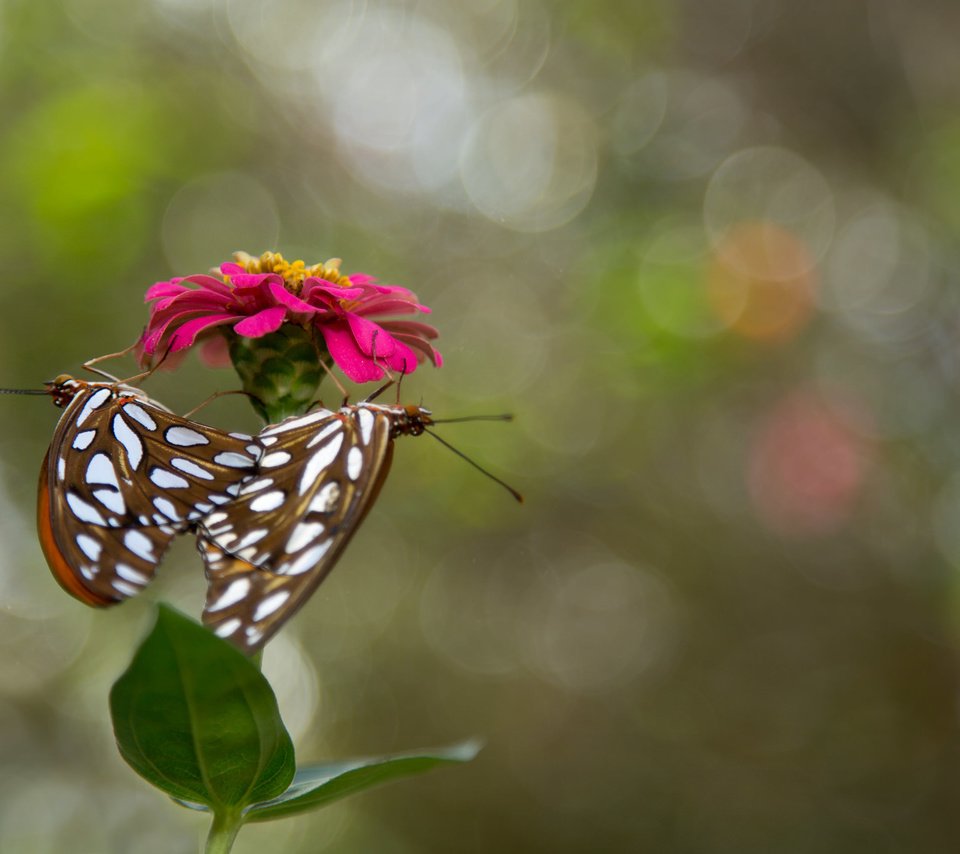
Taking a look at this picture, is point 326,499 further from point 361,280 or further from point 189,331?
point 361,280

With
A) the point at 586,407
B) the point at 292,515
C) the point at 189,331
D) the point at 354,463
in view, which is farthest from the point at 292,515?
the point at 586,407

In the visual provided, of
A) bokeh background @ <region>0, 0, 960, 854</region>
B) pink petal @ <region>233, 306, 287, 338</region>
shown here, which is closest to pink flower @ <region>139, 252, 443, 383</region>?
pink petal @ <region>233, 306, 287, 338</region>

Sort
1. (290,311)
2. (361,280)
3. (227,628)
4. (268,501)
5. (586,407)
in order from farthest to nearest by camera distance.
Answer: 1. (586,407)
2. (361,280)
3. (290,311)
4. (268,501)
5. (227,628)

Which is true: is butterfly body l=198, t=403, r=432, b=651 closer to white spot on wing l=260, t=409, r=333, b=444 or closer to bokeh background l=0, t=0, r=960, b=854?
white spot on wing l=260, t=409, r=333, b=444

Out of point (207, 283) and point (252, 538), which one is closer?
point (252, 538)

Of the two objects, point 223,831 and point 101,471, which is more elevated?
point 101,471

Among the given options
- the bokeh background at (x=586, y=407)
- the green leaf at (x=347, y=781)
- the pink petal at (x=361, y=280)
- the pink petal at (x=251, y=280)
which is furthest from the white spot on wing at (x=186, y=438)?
the bokeh background at (x=586, y=407)

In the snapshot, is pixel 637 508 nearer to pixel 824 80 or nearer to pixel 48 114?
pixel 824 80
